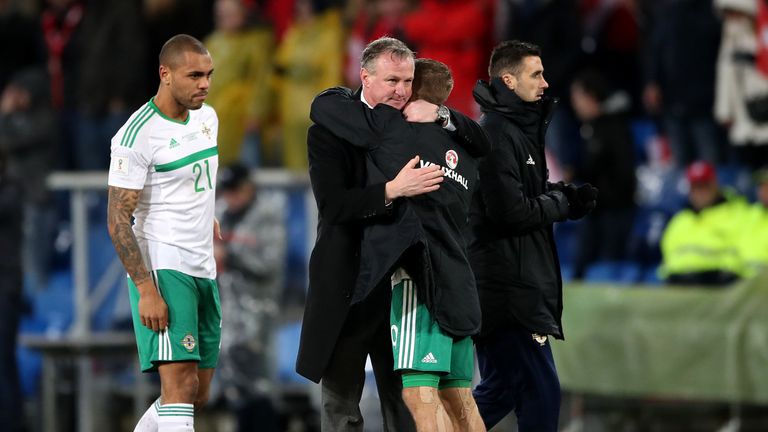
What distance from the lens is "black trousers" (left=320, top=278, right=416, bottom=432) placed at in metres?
7.12

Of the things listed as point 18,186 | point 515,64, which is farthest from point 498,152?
point 18,186

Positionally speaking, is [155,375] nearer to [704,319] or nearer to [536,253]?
[704,319]

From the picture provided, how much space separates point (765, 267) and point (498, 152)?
15.2 ft

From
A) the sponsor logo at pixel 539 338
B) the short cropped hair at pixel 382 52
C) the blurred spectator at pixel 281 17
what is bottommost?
the sponsor logo at pixel 539 338

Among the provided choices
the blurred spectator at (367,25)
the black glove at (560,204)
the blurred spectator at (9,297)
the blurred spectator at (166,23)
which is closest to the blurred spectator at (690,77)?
the blurred spectator at (367,25)

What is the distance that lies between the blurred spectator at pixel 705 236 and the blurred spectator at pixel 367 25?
9.69 ft

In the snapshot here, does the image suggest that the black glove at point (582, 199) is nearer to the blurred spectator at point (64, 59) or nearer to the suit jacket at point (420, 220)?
the suit jacket at point (420, 220)

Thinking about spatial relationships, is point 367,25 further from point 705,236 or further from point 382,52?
point 382,52

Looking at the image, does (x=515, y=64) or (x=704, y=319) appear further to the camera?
(x=704, y=319)

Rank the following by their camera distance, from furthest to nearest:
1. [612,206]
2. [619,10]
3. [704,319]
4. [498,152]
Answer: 1. [619,10]
2. [612,206]
3. [704,319]
4. [498,152]

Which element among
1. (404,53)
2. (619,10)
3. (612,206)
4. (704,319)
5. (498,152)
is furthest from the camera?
(619,10)

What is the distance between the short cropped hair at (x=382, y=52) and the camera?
22.5ft

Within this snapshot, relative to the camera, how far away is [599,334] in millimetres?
11781

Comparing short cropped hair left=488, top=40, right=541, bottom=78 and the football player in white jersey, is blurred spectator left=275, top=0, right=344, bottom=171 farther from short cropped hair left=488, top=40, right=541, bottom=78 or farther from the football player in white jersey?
the football player in white jersey
